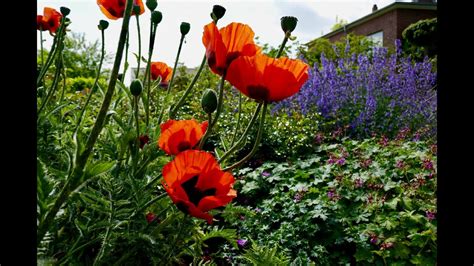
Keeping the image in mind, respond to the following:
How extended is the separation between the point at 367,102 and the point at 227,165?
10.1 ft

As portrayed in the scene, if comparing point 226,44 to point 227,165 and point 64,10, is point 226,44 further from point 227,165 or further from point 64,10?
point 227,165

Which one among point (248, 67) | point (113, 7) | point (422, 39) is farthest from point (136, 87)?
point (422, 39)

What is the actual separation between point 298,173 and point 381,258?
85 cm

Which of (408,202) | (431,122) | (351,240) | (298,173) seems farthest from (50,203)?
(431,122)

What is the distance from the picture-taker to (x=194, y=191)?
816mm

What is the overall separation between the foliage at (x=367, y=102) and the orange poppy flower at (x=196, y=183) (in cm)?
358

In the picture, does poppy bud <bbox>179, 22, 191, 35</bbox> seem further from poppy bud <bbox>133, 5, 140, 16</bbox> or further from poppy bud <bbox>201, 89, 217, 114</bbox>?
poppy bud <bbox>201, 89, 217, 114</bbox>

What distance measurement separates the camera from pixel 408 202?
261 centimetres

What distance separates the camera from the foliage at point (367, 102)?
14.9ft

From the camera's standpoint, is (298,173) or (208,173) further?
(298,173)

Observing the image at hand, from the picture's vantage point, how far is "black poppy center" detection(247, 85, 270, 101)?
2.72 ft

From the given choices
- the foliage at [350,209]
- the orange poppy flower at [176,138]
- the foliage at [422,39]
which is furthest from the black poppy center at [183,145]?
the foliage at [422,39]

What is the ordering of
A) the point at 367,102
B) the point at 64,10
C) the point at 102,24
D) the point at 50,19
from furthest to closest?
the point at 367,102 → the point at 50,19 → the point at 102,24 → the point at 64,10
